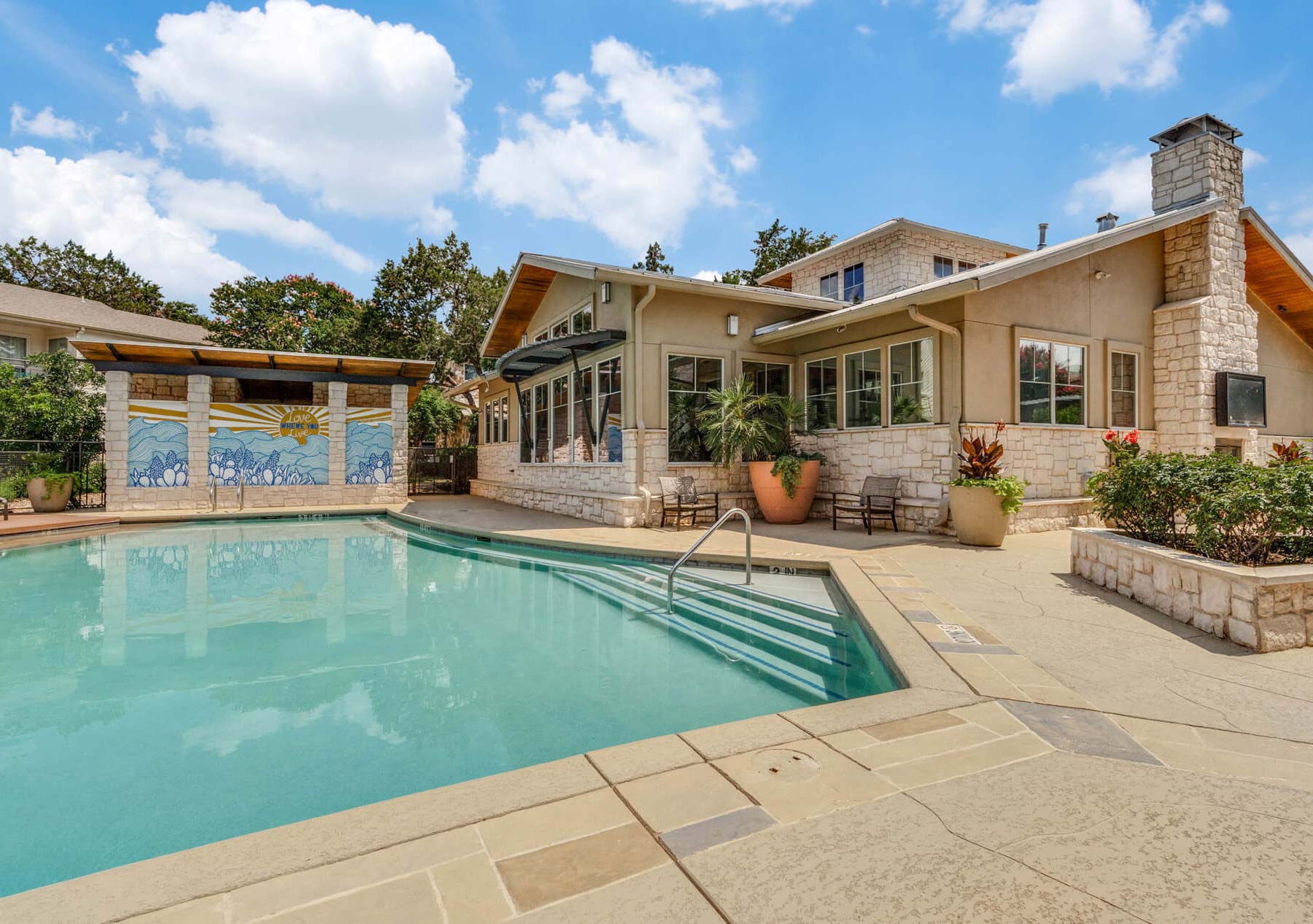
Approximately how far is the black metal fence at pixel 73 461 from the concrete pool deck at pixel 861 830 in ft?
54.8

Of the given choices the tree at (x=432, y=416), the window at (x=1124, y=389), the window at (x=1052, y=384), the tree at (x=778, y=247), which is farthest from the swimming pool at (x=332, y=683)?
the tree at (x=778, y=247)

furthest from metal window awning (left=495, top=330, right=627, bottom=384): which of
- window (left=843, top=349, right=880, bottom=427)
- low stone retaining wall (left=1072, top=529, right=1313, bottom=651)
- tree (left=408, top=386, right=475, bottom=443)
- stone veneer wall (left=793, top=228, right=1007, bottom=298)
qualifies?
tree (left=408, top=386, right=475, bottom=443)

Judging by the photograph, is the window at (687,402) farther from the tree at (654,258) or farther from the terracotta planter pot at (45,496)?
the tree at (654,258)

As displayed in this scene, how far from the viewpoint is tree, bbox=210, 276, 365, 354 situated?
24.2m

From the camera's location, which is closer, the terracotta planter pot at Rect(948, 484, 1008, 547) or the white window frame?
the terracotta planter pot at Rect(948, 484, 1008, 547)

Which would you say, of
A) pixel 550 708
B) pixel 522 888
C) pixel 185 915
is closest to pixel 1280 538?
pixel 550 708

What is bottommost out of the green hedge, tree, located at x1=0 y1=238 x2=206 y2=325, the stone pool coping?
the stone pool coping

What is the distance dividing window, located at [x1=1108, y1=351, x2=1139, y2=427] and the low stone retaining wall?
20.0 ft

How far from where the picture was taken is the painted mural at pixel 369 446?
15.3m

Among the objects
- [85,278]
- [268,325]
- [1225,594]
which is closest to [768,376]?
[1225,594]

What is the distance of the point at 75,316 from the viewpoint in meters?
18.6

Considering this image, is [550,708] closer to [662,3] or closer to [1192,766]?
[1192,766]

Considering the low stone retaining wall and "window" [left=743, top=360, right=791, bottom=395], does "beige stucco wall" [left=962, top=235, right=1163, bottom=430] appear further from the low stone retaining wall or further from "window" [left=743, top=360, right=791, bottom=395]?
the low stone retaining wall

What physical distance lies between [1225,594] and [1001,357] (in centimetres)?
533
